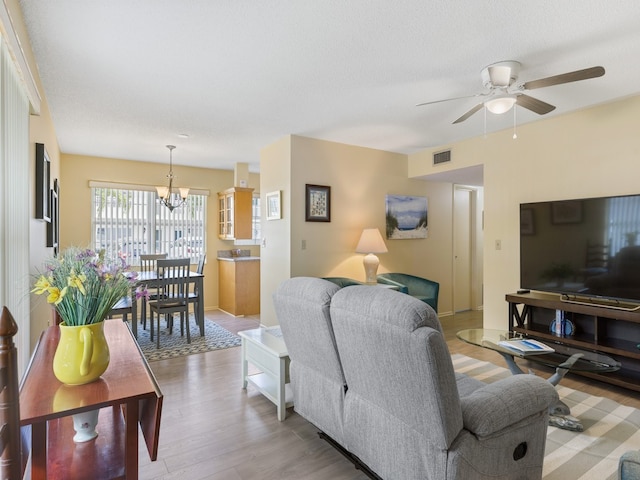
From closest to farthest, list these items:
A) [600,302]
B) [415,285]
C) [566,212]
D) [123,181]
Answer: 1. [600,302]
2. [566,212]
3. [415,285]
4. [123,181]

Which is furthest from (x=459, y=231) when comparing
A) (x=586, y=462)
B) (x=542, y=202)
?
(x=586, y=462)

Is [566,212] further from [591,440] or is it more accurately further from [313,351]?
[313,351]

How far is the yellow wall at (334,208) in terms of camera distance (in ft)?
14.6

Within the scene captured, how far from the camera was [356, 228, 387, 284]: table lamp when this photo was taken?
→ 4.72m

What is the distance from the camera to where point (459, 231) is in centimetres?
627

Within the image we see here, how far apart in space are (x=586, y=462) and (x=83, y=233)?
21.0 ft

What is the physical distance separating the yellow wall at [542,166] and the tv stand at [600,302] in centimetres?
64

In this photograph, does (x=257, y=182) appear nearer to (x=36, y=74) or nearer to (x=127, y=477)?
(x=36, y=74)

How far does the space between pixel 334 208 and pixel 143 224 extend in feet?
11.2

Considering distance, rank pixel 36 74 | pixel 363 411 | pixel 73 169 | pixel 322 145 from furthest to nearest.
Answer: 1. pixel 73 169
2. pixel 322 145
3. pixel 36 74
4. pixel 363 411

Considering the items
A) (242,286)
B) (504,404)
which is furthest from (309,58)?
(242,286)

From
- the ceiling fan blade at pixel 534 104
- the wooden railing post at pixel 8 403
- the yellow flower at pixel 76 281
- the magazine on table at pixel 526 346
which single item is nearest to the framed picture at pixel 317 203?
the ceiling fan blade at pixel 534 104

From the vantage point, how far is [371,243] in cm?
473

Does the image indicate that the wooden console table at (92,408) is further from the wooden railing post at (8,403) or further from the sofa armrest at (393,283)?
the sofa armrest at (393,283)
